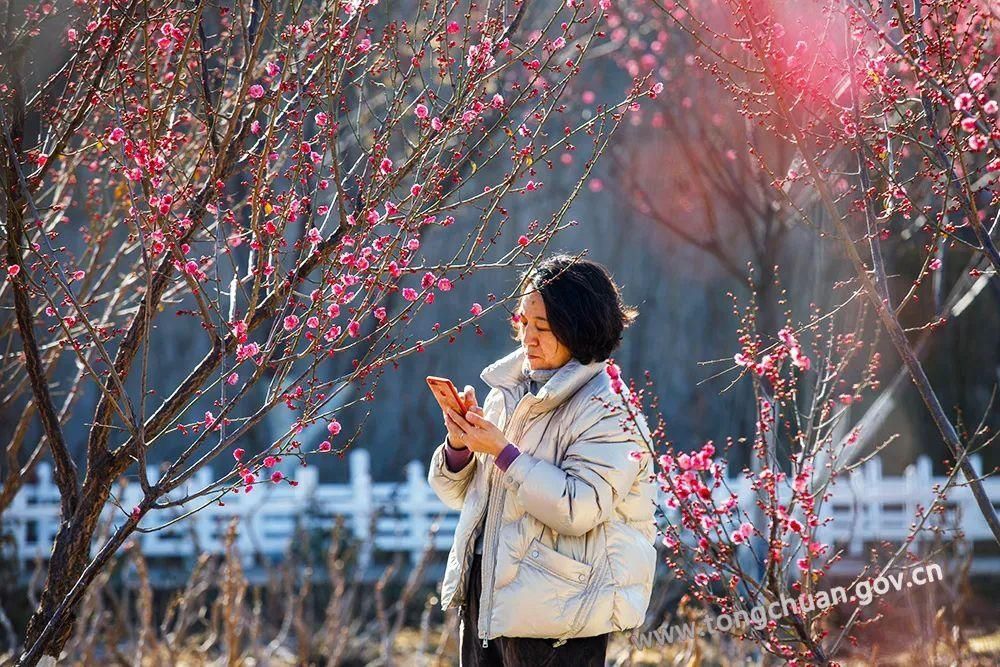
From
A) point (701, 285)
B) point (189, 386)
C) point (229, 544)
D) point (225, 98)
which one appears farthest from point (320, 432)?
point (189, 386)

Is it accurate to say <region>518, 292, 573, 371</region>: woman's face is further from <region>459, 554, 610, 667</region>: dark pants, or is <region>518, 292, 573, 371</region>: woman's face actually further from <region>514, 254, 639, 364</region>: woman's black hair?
<region>459, 554, 610, 667</region>: dark pants

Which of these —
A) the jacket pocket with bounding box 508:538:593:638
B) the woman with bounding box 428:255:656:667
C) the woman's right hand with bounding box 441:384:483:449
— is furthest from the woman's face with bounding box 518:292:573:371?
the jacket pocket with bounding box 508:538:593:638

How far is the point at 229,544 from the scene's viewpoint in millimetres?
3953

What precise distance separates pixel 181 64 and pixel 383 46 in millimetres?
723

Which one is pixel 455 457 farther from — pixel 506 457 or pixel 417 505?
pixel 417 505

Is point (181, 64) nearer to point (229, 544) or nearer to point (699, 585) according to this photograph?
point (699, 585)

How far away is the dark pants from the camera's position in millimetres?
2648

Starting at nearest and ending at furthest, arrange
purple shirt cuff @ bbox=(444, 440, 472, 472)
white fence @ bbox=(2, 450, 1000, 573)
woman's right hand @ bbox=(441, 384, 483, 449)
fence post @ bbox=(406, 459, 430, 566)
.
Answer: woman's right hand @ bbox=(441, 384, 483, 449)
purple shirt cuff @ bbox=(444, 440, 472, 472)
white fence @ bbox=(2, 450, 1000, 573)
fence post @ bbox=(406, 459, 430, 566)

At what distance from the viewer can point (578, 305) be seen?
Answer: 2.71m

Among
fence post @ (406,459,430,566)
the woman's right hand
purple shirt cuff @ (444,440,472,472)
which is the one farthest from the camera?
fence post @ (406,459,430,566)

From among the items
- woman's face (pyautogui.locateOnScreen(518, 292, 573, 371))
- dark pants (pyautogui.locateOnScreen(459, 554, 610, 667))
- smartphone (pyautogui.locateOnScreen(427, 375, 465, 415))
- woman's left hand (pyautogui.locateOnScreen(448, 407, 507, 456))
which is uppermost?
woman's face (pyautogui.locateOnScreen(518, 292, 573, 371))

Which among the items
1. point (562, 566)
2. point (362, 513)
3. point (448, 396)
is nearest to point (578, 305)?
point (448, 396)

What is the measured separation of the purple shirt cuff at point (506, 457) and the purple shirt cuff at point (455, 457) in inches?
8.8

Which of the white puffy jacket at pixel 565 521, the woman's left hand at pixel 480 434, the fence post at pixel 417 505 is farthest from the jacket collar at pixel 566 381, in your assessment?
the fence post at pixel 417 505
